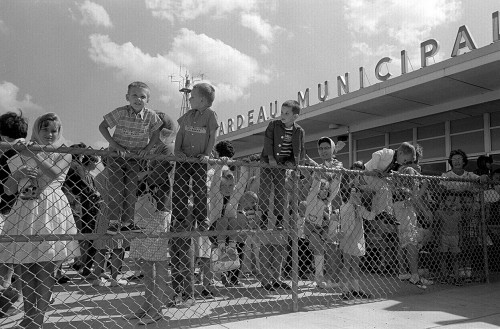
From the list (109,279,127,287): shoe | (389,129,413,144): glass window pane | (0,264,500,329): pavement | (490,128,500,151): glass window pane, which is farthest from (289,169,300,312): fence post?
(389,129,413,144): glass window pane

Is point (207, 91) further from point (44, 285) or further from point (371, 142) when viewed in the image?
point (371, 142)

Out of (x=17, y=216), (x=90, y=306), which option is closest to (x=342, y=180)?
(x=90, y=306)

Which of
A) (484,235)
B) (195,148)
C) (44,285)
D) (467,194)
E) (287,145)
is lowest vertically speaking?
(44,285)

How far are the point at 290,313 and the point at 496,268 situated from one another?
3712 millimetres

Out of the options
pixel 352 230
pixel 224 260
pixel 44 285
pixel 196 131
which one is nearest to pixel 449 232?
pixel 352 230

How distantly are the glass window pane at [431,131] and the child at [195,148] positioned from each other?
9.17 meters

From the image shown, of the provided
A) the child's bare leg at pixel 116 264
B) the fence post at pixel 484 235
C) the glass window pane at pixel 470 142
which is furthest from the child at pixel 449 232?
the glass window pane at pixel 470 142

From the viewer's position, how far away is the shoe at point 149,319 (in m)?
3.15

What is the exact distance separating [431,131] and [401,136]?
3.08 ft

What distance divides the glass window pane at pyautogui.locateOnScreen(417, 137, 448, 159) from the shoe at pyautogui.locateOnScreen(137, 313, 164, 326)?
32.2 feet

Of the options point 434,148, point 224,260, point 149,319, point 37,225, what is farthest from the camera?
point 434,148

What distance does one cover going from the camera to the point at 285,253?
456 cm

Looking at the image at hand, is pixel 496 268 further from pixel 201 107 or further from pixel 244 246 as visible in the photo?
pixel 201 107

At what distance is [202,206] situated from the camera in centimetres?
361
